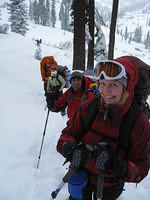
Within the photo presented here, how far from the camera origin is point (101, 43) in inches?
543

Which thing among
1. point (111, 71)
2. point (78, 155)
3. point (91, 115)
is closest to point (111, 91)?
point (111, 71)

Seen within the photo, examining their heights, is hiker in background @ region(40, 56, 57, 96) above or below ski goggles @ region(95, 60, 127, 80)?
below

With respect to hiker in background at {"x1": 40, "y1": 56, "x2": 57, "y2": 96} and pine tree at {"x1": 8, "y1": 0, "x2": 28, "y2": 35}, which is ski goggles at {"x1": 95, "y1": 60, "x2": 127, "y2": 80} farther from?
pine tree at {"x1": 8, "y1": 0, "x2": 28, "y2": 35}

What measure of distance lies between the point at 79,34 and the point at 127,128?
6685 millimetres

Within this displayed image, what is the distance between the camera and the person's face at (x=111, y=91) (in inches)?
74.0

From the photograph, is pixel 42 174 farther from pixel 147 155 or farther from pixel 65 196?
pixel 147 155

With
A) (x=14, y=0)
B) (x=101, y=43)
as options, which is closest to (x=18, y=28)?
(x=14, y=0)

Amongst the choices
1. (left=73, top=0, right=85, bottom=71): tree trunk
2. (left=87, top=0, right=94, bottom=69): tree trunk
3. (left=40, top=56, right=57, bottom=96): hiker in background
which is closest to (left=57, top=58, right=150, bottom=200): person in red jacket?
(left=40, top=56, right=57, bottom=96): hiker in background

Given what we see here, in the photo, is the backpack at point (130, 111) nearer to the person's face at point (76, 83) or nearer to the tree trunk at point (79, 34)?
the person's face at point (76, 83)

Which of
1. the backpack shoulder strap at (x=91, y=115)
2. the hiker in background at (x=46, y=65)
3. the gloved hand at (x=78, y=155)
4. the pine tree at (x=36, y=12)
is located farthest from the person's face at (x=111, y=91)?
the pine tree at (x=36, y=12)

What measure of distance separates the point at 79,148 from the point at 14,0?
48.9m

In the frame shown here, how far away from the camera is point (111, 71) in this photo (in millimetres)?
1858

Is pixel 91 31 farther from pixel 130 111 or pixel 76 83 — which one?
pixel 130 111

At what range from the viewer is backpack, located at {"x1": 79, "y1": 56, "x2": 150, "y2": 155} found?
1914 millimetres
